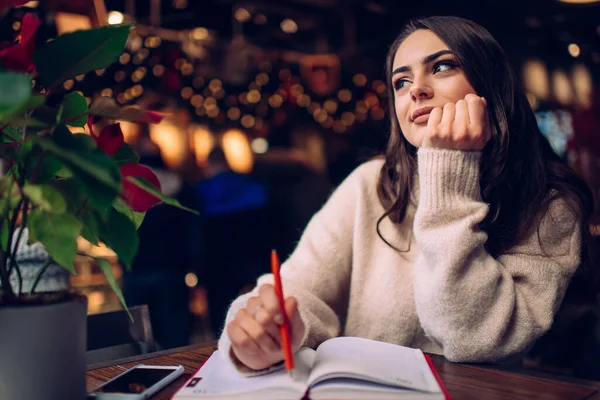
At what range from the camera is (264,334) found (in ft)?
2.57

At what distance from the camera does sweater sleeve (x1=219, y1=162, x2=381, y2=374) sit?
1229mm

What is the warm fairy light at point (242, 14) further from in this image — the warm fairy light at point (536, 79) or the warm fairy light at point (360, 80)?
the warm fairy light at point (536, 79)

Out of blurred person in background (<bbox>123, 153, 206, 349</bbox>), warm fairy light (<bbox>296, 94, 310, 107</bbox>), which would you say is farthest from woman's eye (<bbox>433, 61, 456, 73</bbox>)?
warm fairy light (<bbox>296, 94, 310, 107</bbox>)

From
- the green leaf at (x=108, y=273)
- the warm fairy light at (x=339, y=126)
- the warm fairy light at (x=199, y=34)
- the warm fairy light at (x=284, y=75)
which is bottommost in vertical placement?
the green leaf at (x=108, y=273)

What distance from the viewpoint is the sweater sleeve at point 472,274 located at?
1.05m

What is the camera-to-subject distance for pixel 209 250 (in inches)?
136

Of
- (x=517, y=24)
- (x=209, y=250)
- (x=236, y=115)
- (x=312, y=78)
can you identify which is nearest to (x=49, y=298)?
(x=209, y=250)

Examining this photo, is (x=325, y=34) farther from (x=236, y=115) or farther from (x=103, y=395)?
(x=103, y=395)

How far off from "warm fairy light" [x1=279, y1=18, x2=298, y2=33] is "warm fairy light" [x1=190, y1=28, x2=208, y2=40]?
95 cm

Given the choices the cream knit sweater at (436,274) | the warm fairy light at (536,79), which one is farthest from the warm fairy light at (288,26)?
the cream knit sweater at (436,274)

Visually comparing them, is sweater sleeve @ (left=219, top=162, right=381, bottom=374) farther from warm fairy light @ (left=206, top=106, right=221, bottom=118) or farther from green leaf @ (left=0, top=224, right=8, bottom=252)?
warm fairy light @ (left=206, top=106, right=221, bottom=118)

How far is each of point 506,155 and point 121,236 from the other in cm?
90

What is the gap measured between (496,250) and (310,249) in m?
0.45

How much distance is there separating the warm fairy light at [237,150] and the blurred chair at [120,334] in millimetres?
3903
